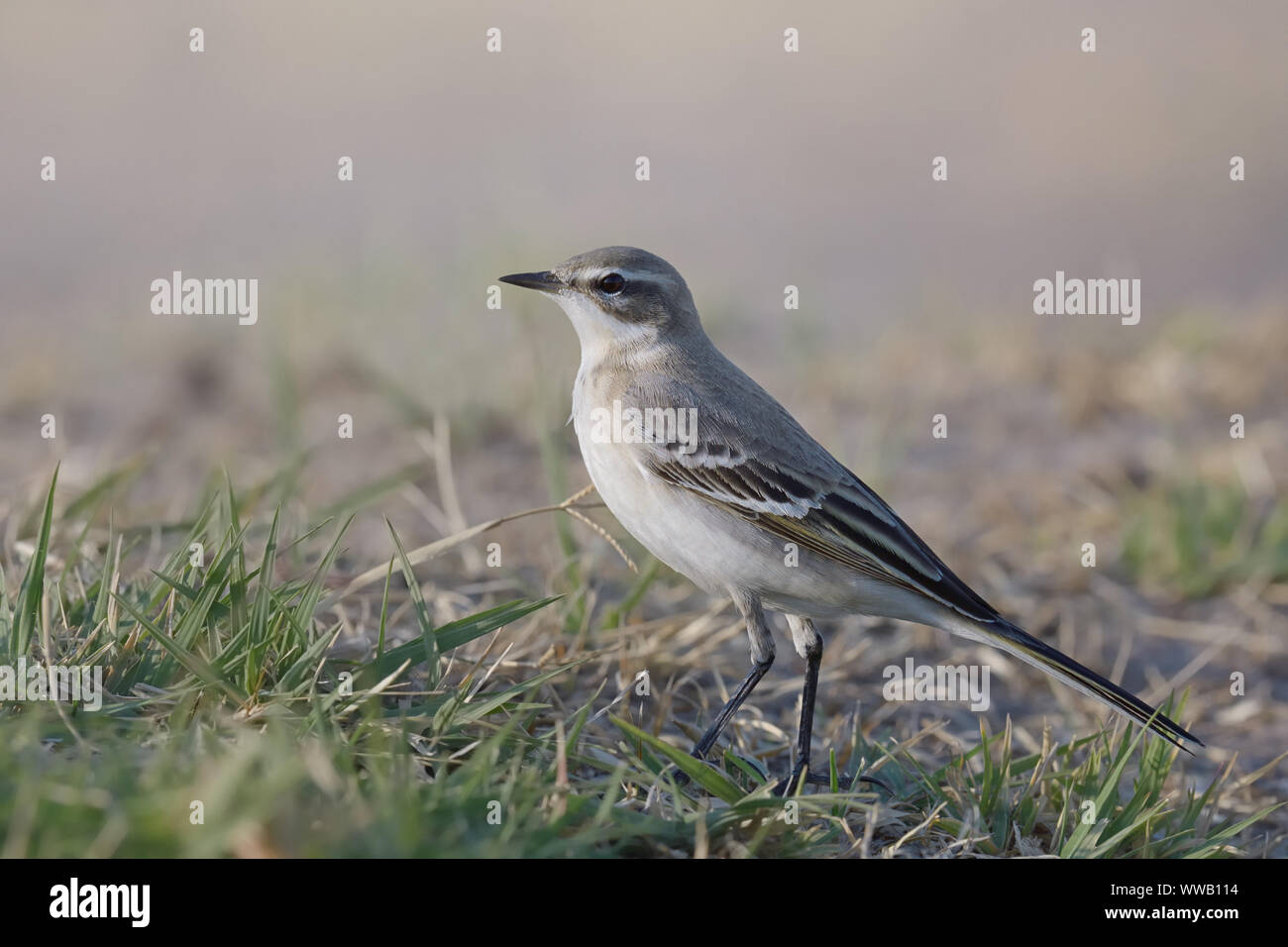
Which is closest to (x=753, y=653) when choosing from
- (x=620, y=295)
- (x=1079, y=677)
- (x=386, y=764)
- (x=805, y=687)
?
(x=805, y=687)

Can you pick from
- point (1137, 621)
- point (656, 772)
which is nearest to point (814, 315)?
point (1137, 621)

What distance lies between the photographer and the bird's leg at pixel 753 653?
4688mm

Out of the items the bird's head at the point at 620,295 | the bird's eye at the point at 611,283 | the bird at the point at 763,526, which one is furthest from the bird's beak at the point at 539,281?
the bird at the point at 763,526

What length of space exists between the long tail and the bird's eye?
201cm

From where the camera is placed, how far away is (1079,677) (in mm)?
4484

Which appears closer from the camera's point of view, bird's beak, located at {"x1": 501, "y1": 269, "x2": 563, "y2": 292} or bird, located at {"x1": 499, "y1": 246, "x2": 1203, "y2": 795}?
bird, located at {"x1": 499, "y1": 246, "x2": 1203, "y2": 795}

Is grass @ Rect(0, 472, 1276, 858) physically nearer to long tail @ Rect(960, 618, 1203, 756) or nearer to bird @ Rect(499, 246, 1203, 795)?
long tail @ Rect(960, 618, 1203, 756)

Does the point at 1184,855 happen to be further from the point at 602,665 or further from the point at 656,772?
the point at 602,665

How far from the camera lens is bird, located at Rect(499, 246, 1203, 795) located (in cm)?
464

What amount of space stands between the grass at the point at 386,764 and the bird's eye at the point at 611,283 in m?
1.41

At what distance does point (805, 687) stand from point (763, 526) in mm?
639

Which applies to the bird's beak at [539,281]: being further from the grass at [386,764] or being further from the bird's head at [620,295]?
the grass at [386,764]

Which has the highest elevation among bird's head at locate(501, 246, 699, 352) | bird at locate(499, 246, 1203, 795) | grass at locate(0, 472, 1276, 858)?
bird's head at locate(501, 246, 699, 352)

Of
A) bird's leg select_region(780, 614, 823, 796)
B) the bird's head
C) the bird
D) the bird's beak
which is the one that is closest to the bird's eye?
the bird's head
